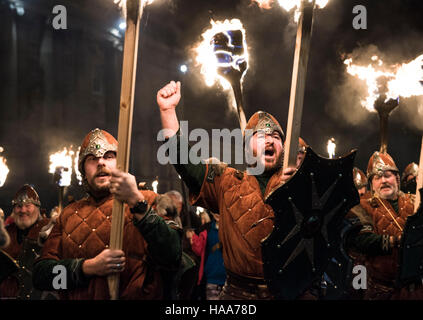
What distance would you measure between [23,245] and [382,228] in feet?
14.8

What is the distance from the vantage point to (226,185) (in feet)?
11.1

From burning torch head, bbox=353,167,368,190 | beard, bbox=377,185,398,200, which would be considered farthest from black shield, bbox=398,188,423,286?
burning torch head, bbox=353,167,368,190

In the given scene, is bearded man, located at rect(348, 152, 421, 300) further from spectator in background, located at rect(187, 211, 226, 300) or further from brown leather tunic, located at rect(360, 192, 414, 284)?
spectator in background, located at rect(187, 211, 226, 300)

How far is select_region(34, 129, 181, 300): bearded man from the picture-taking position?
286cm

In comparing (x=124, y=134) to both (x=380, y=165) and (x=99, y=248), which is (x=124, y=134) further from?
(x=380, y=165)

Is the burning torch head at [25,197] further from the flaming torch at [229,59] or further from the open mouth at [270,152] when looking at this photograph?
the open mouth at [270,152]

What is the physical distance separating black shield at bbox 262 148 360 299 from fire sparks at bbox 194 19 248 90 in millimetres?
1598

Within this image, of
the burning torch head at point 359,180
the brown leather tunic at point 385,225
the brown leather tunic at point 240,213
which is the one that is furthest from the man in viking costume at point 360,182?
the brown leather tunic at point 240,213

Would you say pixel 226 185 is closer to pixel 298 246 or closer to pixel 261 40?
pixel 298 246

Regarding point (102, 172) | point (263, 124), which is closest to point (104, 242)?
point (102, 172)

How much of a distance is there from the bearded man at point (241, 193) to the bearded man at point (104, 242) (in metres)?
0.45

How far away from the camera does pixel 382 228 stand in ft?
16.3

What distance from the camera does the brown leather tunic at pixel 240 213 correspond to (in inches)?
124
